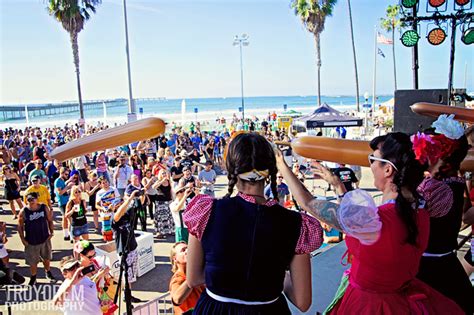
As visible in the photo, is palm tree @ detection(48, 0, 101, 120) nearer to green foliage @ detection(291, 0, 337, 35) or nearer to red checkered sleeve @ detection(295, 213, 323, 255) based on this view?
green foliage @ detection(291, 0, 337, 35)

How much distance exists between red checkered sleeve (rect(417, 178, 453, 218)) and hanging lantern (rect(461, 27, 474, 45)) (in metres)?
6.30

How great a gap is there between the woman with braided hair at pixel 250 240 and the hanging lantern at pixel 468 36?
7.09 m

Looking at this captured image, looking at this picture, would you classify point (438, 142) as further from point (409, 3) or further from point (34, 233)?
point (409, 3)

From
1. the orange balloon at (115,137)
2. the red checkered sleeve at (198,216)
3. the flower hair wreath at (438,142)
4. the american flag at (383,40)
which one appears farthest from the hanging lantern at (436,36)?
the american flag at (383,40)

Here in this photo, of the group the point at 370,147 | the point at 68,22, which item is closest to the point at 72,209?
the point at 370,147

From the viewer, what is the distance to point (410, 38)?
688cm

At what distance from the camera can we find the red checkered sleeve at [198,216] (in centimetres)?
Answer: 131

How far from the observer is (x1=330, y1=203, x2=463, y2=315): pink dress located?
1.48 meters

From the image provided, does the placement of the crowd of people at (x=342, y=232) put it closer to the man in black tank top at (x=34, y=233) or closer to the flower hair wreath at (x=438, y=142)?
the flower hair wreath at (x=438, y=142)

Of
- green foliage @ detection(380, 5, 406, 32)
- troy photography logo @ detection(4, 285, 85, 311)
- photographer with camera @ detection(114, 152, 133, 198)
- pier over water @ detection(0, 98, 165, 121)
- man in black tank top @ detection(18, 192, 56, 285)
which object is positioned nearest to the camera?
troy photography logo @ detection(4, 285, 85, 311)

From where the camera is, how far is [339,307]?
1.74 m

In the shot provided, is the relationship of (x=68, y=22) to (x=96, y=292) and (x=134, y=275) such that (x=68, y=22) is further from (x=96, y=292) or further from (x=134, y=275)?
(x=96, y=292)

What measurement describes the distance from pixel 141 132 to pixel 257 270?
0.81m

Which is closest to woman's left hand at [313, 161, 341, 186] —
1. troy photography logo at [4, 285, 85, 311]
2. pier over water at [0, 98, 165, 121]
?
troy photography logo at [4, 285, 85, 311]
